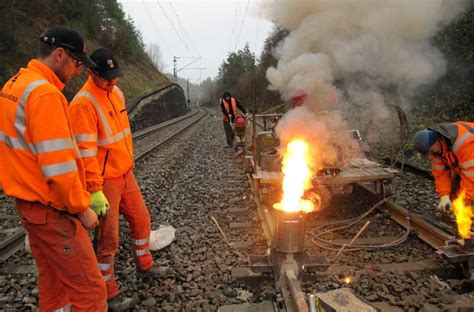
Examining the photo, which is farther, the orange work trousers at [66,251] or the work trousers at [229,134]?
the work trousers at [229,134]

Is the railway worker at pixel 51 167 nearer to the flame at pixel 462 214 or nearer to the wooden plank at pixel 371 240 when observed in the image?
the wooden plank at pixel 371 240

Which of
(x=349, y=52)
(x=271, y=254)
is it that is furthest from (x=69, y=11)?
(x=271, y=254)

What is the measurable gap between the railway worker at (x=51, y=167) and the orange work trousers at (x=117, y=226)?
26.3 inches

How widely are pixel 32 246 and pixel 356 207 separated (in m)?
4.82

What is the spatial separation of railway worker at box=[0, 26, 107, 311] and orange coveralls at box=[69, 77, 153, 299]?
0.58 m

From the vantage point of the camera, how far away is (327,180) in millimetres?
5117

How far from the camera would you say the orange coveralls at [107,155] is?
9.82 feet

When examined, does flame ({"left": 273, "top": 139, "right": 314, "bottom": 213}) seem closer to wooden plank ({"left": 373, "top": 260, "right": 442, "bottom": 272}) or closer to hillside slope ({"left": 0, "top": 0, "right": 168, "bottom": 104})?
wooden plank ({"left": 373, "top": 260, "right": 442, "bottom": 272})

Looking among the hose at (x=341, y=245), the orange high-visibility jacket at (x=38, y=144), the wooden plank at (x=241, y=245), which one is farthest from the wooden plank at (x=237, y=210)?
the orange high-visibility jacket at (x=38, y=144)

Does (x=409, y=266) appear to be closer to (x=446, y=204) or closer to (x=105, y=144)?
(x=446, y=204)

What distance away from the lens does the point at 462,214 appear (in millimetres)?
4105

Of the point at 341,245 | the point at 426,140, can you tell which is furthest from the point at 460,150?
the point at 341,245

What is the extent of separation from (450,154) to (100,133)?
3.91 meters

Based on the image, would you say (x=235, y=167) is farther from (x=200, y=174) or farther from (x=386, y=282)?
(x=386, y=282)
